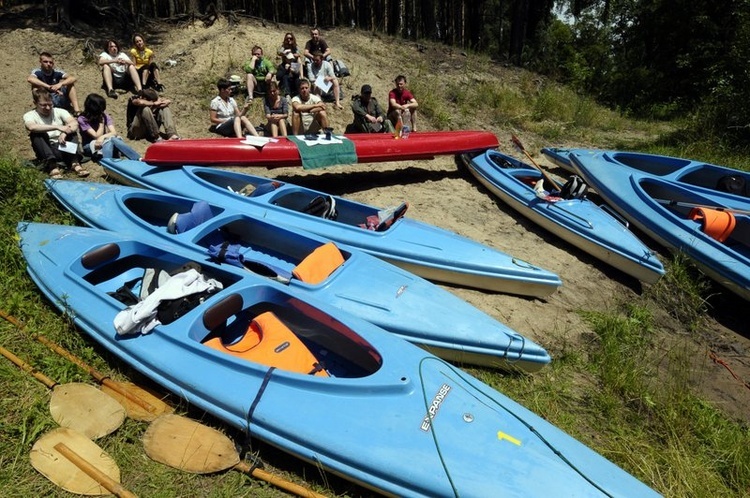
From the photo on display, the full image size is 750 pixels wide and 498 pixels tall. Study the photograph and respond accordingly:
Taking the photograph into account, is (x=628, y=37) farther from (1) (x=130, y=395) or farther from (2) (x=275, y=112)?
(1) (x=130, y=395)

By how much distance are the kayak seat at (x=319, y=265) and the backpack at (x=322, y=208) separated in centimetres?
91

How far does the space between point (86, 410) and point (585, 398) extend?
3373 millimetres

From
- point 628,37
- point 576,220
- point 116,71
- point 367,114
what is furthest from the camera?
point 628,37

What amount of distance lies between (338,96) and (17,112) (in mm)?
5046

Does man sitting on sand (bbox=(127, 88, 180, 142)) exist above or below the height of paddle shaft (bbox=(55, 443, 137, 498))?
above

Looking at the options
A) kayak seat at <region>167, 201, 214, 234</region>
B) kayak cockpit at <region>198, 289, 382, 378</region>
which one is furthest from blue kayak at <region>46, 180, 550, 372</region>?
kayak cockpit at <region>198, 289, 382, 378</region>

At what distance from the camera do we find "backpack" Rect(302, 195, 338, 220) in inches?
202

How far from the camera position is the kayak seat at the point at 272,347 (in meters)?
3.41

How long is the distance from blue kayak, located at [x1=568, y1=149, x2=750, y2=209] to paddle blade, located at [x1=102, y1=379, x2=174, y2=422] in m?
6.41

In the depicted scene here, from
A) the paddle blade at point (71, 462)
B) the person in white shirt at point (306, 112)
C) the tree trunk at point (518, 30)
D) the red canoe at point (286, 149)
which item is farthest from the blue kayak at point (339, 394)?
the tree trunk at point (518, 30)

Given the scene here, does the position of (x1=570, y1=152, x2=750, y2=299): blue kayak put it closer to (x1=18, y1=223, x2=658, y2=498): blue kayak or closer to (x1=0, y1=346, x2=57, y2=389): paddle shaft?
(x1=18, y1=223, x2=658, y2=498): blue kayak

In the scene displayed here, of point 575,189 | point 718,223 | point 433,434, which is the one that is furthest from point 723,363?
point 433,434

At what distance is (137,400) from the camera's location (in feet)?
10.4

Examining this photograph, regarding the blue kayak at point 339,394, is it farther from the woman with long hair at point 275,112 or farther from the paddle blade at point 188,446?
the woman with long hair at point 275,112
